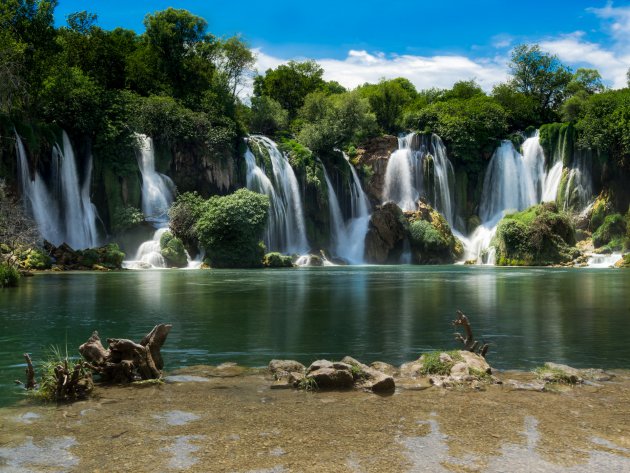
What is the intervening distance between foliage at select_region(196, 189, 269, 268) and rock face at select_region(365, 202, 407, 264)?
13405mm

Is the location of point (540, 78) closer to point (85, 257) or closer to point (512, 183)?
point (512, 183)

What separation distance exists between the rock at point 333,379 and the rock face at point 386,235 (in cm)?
4667

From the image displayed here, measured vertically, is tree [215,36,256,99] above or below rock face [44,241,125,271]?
→ above

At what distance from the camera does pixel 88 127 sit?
154 feet

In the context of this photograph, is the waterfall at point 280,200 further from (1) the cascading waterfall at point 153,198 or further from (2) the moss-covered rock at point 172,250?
(2) the moss-covered rock at point 172,250

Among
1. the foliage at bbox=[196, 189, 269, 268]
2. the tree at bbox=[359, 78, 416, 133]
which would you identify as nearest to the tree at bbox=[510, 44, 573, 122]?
the tree at bbox=[359, 78, 416, 133]

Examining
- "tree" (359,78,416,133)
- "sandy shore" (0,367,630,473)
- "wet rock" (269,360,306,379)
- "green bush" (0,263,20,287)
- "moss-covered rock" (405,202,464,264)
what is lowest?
"sandy shore" (0,367,630,473)

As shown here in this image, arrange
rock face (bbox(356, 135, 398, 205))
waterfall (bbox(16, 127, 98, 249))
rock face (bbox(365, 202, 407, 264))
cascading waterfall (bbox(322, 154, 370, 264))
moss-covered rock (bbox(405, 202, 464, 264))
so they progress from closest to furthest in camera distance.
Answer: waterfall (bbox(16, 127, 98, 249))
moss-covered rock (bbox(405, 202, 464, 264))
rock face (bbox(365, 202, 407, 264))
cascading waterfall (bbox(322, 154, 370, 264))
rock face (bbox(356, 135, 398, 205))

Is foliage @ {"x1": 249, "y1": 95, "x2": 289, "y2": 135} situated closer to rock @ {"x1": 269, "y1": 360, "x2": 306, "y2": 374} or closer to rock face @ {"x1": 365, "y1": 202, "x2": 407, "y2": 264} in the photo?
rock face @ {"x1": 365, "y1": 202, "x2": 407, "y2": 264}

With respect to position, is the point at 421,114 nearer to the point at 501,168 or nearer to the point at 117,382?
the point at 501,168

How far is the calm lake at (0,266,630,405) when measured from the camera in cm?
1185

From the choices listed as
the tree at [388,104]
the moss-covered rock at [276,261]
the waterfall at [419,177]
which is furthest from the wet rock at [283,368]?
the tree at [388,104]

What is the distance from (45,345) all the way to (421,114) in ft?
194

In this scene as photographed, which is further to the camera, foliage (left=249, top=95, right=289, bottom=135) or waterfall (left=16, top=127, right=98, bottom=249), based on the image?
foliage (left=249, top=95, right=289, bottom=135)
